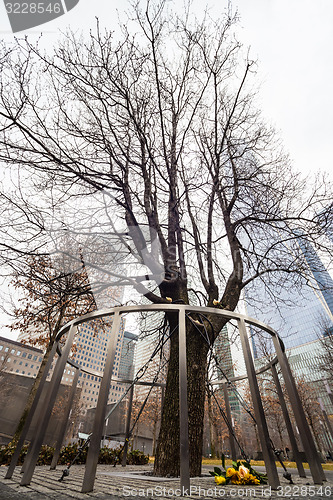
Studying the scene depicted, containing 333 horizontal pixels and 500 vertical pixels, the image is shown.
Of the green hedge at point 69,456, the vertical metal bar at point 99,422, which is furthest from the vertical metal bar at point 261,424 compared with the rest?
the green hedge at point 69,456

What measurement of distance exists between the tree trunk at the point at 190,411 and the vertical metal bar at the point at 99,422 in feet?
5.78

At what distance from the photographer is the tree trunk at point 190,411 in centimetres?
313

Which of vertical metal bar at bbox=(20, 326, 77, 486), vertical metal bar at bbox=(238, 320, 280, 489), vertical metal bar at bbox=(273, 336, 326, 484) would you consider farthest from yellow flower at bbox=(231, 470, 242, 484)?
vertical metal bar at bbox=(20, 326, 77, 486)

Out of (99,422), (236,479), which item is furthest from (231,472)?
(99,422)

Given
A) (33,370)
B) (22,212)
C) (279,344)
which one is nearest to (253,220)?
(279,344)

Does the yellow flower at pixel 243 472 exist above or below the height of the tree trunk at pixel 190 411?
below

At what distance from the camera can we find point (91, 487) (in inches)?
68.7

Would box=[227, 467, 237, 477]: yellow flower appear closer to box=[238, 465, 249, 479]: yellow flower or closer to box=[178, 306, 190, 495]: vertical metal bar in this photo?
box=[238, 465, 249, 479]: yellow flower

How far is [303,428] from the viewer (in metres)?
2.48

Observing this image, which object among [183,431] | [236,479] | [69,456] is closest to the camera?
[183,431]

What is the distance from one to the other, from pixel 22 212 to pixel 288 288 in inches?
275

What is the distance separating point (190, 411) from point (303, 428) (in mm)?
1516

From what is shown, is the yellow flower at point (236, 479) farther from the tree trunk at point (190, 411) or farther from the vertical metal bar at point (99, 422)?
the vertical metal bar at point (99, 422)

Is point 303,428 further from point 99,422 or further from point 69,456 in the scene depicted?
point 69,456
